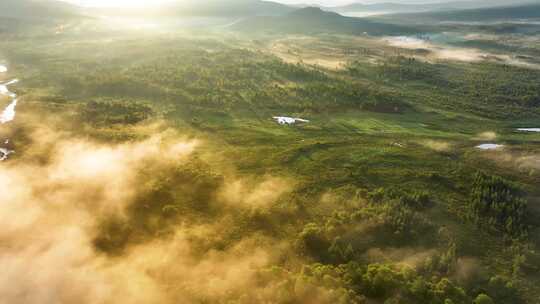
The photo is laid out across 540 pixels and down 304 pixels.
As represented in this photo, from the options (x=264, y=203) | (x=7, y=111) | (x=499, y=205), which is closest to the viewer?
(x=499, y=205)

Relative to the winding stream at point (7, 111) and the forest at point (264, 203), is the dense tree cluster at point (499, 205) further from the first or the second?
the winding stream at point (7, 111)

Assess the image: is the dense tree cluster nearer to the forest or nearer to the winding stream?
the forest

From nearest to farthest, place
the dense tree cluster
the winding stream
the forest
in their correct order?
the forest < the dense tree cluster < the winding stream

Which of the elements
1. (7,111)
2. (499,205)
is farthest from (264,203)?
(7,111)

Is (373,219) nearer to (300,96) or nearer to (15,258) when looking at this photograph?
(15,258)

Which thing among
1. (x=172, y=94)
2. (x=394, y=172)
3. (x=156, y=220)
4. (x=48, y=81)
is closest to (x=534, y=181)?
(x=394, y=172)

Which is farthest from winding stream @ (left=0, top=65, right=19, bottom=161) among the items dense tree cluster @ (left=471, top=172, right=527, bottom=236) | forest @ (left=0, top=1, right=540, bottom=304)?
dense tree cluster @ (left=471, top=172, right=527, bottom=236)

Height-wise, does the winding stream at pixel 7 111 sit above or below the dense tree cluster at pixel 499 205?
above

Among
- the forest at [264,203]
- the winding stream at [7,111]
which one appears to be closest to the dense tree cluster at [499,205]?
the forest at [264,203]

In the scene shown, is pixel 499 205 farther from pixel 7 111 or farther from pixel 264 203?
pixel 7 111

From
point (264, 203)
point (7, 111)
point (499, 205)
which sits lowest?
point (499, 205)

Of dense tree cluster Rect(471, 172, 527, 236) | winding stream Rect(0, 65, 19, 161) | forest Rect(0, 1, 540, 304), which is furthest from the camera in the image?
winding stream Rect(0, 65, 19, 161)
